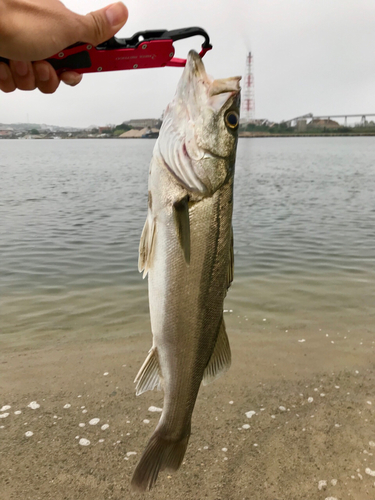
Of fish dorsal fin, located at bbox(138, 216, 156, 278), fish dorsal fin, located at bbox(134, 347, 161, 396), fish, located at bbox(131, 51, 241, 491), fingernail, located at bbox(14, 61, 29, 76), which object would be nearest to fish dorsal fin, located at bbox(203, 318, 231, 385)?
fish, located at bbox(131, 51, 241, 491)

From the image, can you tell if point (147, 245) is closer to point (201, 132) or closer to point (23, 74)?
point (201, 132)

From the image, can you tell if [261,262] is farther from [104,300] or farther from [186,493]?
[186,493]

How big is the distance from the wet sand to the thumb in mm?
3553

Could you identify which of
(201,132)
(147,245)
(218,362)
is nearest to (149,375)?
(218,362)

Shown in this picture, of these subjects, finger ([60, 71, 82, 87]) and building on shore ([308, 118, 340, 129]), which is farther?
building on shore ([308, 118, 340, 129])

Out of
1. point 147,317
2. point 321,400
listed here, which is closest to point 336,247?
point 147,317

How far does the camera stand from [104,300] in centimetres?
844

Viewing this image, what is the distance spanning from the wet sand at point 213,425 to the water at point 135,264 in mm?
1072

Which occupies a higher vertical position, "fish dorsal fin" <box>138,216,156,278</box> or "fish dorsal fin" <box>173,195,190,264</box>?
"fish dorsal fin" <box>173,195,190,264</box>

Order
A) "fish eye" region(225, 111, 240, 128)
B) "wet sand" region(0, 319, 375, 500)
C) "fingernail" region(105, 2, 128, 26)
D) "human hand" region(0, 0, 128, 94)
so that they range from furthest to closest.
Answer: "wet sand" region(0, 319, 375, 500)
"fish eye" region(225, 111, 240, 128)
"fingernail" region(105, 2, 128, 26)
"human hand" region(0, 0, 128, 94)

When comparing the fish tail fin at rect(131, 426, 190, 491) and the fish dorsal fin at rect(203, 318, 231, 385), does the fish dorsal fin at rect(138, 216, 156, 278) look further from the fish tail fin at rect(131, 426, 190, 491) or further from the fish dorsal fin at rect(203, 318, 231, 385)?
the fish tail fin at rect(131, 426, 190, 491)

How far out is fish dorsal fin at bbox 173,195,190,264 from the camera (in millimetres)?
2400

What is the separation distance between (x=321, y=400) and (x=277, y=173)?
2961cm

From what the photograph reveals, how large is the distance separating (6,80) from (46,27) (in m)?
0.75
